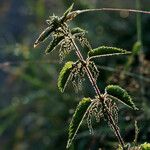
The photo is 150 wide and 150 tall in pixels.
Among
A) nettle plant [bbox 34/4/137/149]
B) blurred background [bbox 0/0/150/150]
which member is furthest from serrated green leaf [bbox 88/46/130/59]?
blurred background [bbox 0/0/150/150]

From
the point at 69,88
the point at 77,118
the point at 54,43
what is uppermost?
the point at 69,88

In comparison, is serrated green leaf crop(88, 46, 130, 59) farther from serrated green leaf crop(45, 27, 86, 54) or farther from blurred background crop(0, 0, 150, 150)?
blurred background crop(0, 0, 150, 150)

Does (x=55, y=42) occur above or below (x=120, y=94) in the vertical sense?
above

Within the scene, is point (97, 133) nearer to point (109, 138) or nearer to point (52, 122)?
point (109, 138)

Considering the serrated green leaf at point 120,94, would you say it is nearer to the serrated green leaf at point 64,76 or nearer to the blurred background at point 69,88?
the serrated green leaf at point 64,76

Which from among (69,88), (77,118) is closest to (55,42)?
(77,118)

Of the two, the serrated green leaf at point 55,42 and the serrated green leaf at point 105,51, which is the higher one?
the serrated green leaf at point 55,42

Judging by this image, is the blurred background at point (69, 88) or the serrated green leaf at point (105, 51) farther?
the blurred background at point (69, 88)

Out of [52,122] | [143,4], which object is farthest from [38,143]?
[143,4]

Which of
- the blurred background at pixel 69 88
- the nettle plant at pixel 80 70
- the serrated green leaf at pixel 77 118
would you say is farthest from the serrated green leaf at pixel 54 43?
the blurred background at pixel 69 88

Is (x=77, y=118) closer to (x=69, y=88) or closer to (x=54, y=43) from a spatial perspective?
(x=54, y=43)

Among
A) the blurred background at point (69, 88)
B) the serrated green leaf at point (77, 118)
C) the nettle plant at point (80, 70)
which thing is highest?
the blurred background at point (69, 88)
